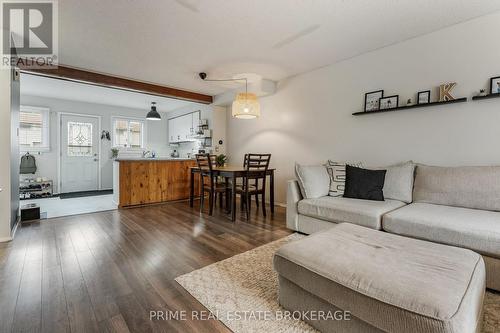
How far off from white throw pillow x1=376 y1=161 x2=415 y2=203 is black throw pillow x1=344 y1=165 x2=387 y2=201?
0.07m

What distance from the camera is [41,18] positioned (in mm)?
2516

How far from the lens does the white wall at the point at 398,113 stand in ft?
7.98

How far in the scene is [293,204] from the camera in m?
2.96

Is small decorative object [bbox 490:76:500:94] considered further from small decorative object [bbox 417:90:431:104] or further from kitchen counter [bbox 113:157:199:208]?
kitchen counter [bbox 113:157:199:208]

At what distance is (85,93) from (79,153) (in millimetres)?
1757

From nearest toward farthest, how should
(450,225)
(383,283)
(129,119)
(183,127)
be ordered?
(383,283), (450,225), (183,127), (129,119)

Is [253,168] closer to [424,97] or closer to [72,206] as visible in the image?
[424,97]

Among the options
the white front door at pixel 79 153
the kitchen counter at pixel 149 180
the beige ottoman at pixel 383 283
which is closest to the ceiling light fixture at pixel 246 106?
the kitchen counter at pixel 149 180

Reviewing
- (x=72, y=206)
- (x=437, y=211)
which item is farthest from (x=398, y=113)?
(x=72, y=206)

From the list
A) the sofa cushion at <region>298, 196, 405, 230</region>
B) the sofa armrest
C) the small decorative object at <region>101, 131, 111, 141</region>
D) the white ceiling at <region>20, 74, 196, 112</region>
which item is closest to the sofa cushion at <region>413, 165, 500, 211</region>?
the sofa cushion at <region>298, 196, 405, 230</region>

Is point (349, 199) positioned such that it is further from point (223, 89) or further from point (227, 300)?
point (223, 89)

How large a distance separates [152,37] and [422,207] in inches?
139

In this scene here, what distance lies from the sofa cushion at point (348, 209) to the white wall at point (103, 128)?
6.02 metres

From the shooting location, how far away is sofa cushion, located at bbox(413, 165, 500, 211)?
83.7 inches
